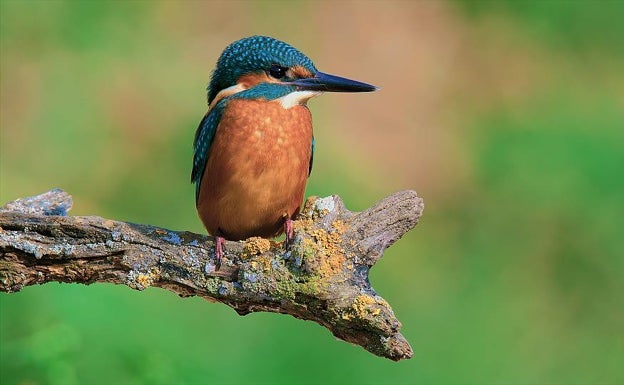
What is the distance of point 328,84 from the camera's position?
305 centimetres

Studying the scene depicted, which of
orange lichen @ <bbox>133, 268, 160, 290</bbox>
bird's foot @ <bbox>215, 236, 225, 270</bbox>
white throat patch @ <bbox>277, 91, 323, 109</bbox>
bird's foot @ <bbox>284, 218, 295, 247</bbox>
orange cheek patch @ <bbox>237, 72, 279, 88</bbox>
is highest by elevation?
orange cheek patch @ <bbox>237, 72, 279, 88</bbox>

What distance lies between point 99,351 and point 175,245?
105 cm

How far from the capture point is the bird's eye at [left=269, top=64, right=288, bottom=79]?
10.2ft

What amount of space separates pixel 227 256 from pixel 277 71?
2.09 ft

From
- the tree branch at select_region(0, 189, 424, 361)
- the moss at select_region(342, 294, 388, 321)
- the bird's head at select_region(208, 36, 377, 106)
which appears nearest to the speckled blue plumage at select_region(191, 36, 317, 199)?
the bird's head at select_region(208, 36, 377, 106)

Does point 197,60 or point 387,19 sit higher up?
point 387,19

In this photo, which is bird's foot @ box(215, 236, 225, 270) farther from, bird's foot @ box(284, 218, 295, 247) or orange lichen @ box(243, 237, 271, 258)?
bird's foot @ box(284, 218, 295, 247)

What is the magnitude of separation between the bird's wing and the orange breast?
0.03 m

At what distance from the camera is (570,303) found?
184 inches

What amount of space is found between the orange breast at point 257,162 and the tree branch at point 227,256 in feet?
0.90

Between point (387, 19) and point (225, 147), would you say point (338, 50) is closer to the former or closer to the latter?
point (387, 19)

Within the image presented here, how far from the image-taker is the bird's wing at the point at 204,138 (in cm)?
315

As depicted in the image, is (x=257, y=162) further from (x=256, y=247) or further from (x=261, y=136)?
(x=256, y=247)

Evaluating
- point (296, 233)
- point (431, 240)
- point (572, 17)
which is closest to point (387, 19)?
point (572, 17)
